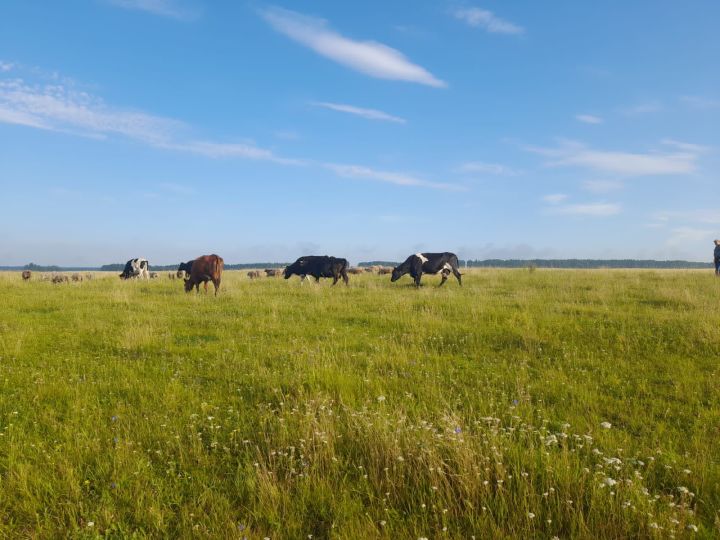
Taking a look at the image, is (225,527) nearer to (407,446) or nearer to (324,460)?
(324,460)

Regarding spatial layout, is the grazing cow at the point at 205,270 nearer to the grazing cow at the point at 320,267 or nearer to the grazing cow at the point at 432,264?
the grazing cow at the point at 320,267

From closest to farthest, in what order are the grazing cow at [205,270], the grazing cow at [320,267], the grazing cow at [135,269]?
the grazing cow at [205,270] < the grazing cow at [320,267] < the grazing cow at [135,269]

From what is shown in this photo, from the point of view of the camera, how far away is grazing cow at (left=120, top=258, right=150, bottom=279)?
1389 inches

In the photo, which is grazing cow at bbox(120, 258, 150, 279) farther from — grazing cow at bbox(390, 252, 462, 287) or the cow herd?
grazing cow at bbox(390, 252, 462, 287)

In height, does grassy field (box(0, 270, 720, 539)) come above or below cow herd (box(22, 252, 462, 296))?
below

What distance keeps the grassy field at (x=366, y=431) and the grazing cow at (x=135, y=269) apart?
26928 millimetres

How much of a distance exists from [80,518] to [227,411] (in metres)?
2.11

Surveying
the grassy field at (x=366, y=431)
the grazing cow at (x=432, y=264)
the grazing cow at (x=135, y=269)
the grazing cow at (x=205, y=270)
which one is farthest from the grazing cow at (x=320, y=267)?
the grassy field at (x=366, y=431)

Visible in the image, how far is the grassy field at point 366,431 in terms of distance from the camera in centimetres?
336

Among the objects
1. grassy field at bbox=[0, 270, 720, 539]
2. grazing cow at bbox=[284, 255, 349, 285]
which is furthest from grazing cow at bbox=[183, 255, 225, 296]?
grassy field at bbox=[0, 270, 720, 539]

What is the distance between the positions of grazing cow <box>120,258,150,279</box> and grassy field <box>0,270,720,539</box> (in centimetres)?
2693

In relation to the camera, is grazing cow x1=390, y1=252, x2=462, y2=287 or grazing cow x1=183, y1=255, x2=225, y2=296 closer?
grazing cow x1=183, y1=255, x2=225, y2=296

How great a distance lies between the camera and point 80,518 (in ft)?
11.6

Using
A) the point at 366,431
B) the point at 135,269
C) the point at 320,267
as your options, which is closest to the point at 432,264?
the point at 320,267
